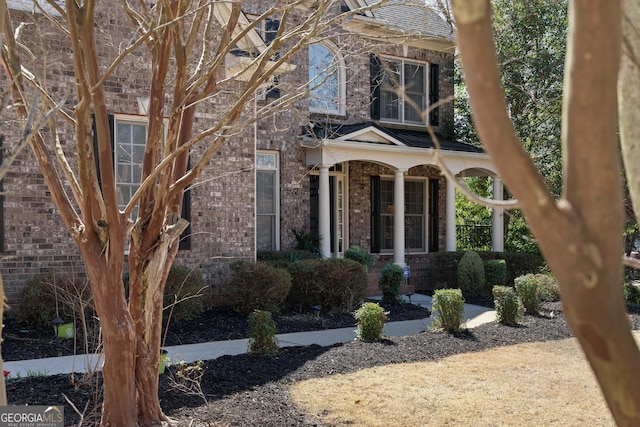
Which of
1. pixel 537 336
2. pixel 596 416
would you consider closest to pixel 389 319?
pixel 537 336

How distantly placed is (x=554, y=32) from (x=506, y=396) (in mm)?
13656

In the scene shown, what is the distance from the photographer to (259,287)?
10938 mm

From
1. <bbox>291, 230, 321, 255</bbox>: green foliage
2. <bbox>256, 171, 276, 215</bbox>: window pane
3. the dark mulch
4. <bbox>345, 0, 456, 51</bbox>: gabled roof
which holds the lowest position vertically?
the dark mulch

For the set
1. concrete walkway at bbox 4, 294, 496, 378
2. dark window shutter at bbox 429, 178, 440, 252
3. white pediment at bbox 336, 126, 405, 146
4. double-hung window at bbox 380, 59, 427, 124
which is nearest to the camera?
concrete walkway at bbox 4, 294, 496, 378

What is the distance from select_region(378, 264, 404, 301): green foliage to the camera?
13508mm

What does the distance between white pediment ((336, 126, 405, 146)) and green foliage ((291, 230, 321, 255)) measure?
7.54ft

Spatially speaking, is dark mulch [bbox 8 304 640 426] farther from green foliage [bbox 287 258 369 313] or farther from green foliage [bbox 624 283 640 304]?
green foliage [bbox 624 283 640 304]

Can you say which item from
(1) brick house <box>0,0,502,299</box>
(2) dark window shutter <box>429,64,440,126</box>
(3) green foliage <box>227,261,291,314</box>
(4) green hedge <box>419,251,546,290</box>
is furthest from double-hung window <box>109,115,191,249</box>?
(2) dark window shutter <box>429,64,440,126</box>

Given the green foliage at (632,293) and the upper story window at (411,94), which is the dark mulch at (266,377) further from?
the upper story window at (411,94)

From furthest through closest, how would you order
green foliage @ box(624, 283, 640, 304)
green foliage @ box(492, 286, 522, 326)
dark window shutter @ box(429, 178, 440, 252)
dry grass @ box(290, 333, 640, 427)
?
dark window shutter @ box(429, 178, 440, 252) → green foliage @ box(624, 283, 640, 304) → green foliage @ box(492, 286, 522, 326) → dry grass @ box(290, 333, 640, 427)

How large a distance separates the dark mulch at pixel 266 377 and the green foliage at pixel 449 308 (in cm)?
22

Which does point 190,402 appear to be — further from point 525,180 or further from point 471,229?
point 471,229

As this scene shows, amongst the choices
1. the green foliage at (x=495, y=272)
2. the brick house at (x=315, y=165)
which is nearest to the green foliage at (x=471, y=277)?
the green foliage at (x=495, y=272)

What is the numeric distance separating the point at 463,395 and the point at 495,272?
9842mm
